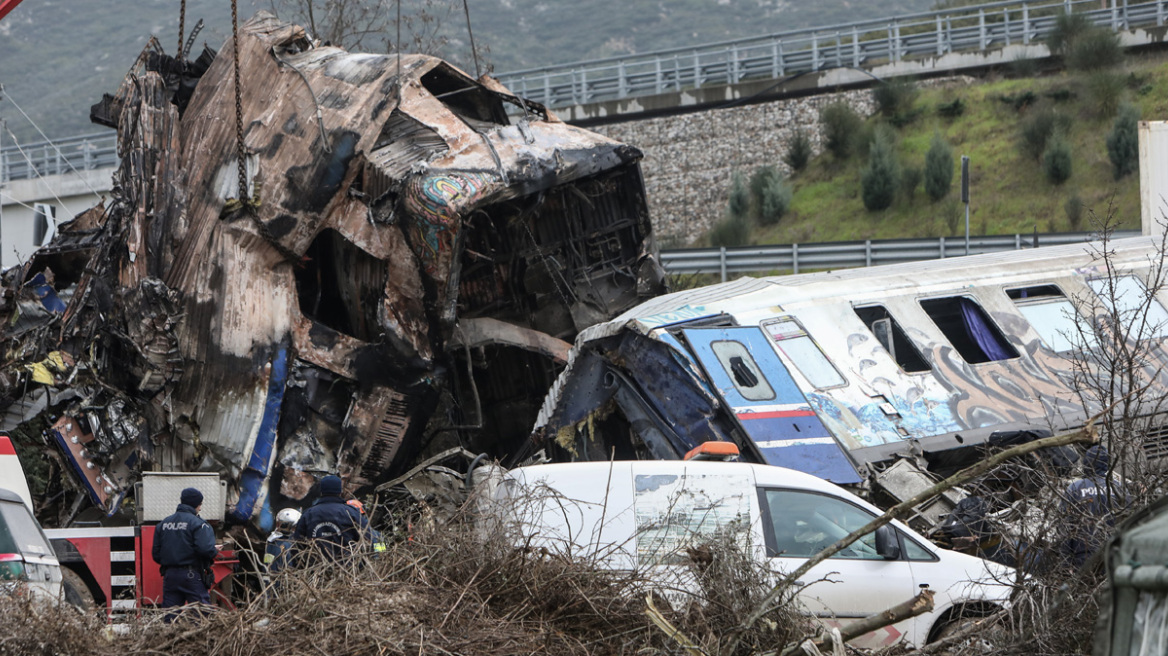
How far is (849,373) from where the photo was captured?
10266mm

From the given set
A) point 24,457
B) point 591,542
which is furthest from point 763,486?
point 24,457

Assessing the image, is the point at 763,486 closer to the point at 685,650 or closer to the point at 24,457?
the point at 685,650

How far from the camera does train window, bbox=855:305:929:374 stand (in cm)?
Result: 1082

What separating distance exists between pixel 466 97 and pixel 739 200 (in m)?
18.3

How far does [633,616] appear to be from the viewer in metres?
5.97

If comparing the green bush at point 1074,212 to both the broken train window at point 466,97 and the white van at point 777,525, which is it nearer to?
the broken train window at point 466,97

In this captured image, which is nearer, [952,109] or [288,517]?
[288,517]

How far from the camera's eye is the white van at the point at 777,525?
6.92 metres

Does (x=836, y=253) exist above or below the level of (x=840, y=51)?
below

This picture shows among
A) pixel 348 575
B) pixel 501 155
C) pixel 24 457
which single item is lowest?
pixel 24 457

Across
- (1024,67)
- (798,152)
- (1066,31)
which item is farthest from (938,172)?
(1066,31)

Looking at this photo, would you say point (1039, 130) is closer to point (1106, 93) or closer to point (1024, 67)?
point (1106, 93)

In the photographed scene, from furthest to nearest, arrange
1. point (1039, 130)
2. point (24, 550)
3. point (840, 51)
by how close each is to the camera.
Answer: point (840, 51), point (1039, 130), point (24, 550)

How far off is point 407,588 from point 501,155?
19.5 ft
